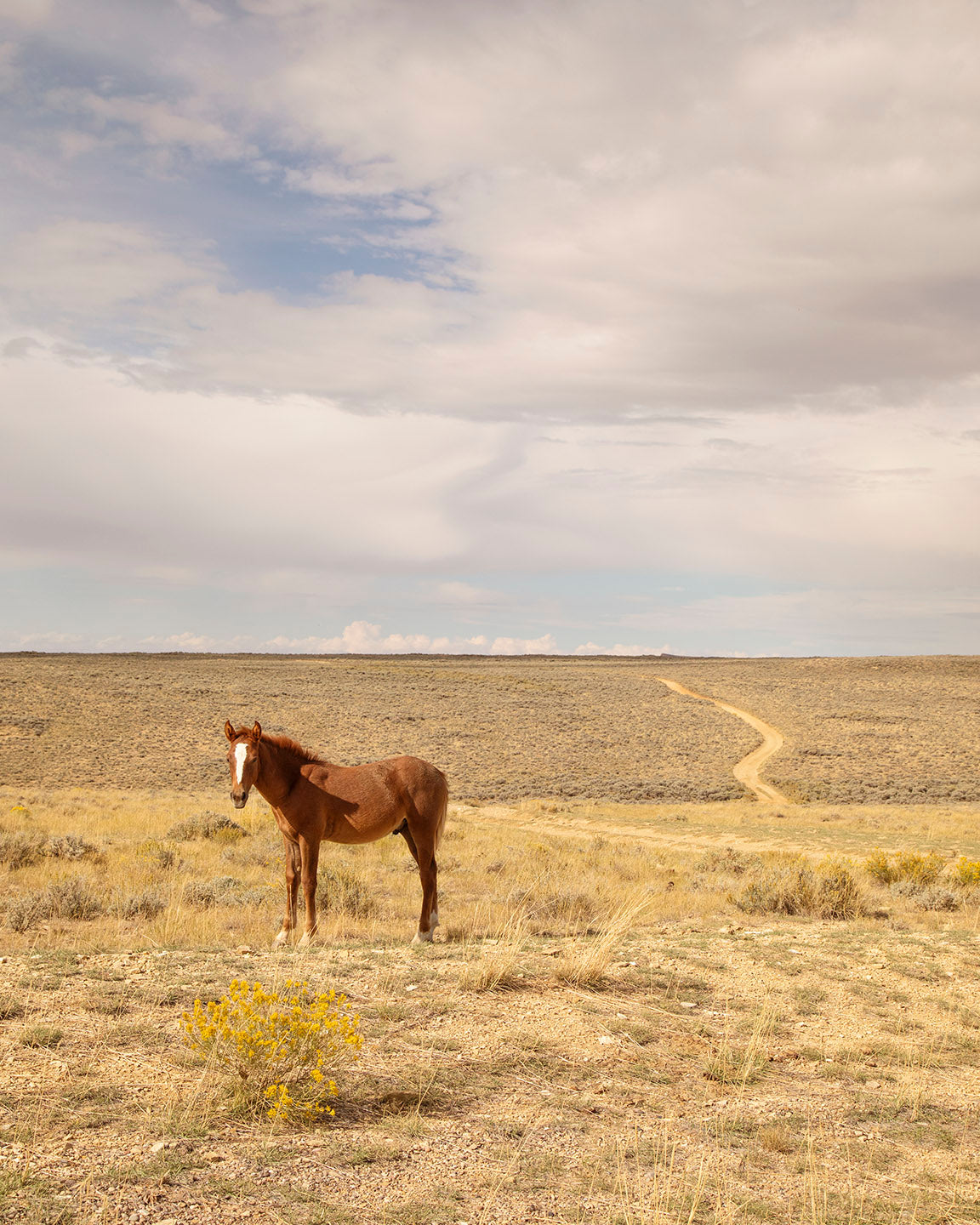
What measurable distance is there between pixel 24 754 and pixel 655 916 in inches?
1465

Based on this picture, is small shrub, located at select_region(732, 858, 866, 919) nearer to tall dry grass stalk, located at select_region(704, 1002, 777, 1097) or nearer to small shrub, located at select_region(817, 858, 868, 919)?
small shrub, located at select_region(817, 858, 868, 919)

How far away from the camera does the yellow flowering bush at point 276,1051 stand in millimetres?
4914

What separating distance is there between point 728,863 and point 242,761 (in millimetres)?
12298

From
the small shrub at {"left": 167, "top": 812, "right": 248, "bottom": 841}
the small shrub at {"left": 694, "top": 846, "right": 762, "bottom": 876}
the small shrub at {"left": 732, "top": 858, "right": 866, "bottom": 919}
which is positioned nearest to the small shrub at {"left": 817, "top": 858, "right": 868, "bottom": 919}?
the small shrub at {"left": 732, "top": 858, "right": 866, "bottom": 919}

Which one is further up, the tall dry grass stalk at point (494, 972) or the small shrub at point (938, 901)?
the tall dry grass stalk at point (494, 972)

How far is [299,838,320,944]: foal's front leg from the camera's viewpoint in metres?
9.20

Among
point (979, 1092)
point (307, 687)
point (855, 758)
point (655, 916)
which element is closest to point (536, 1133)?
point (979, 1092)

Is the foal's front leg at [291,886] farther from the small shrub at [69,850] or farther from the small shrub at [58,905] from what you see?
the small shrub at [69,850]

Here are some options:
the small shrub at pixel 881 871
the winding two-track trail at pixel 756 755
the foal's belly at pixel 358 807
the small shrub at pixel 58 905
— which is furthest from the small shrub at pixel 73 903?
the winding two-track trail at pixel 756 755

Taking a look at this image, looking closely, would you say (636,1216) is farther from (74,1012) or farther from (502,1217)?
(74,1012)

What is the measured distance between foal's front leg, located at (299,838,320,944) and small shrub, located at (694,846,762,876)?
998 centimetres

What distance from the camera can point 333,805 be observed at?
9523mm

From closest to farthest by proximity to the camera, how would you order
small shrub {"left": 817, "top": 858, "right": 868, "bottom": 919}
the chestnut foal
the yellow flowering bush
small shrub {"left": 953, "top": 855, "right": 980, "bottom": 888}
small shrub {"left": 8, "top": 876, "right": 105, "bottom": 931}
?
the yellow flowering bush, the chestnut foal, small shrub {"left": 8, "top": 876, "right": 105, "bottom": 931}, small shrub {"left": 817, "top": 858, "right": 868, "bottom": 919}, small shrub {"left": 953, "top": 855, "right": 980, "bottom": 888}

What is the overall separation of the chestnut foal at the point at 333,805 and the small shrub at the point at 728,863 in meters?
9.00
